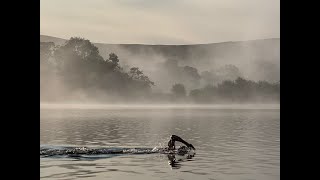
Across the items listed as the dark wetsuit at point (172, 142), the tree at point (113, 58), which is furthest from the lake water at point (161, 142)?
the tree at point (113, 58)

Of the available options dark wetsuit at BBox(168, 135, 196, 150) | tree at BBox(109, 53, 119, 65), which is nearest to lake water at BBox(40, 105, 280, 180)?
dark wetsuit at BBox(168, 135, 196, 150)

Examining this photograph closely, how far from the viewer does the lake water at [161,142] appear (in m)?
14.5

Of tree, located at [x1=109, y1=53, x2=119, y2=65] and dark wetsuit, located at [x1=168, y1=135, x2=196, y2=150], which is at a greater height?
tree, located at [x1=109, y1=53, x2=119, y2=65]

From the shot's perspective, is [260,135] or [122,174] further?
[260,135]

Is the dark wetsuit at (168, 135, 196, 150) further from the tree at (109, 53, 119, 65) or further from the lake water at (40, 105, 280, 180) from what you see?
the tree at (109, 53, 119, 65)

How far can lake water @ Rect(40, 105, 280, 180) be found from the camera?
14469 mm

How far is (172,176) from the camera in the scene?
13695 mm

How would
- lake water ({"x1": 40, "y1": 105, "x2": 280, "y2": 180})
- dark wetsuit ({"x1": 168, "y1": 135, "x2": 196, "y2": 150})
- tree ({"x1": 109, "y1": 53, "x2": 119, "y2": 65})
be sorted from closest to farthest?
lake water ({"x1": 40, "y1": 105, "x2": 280, "y2": 180}) < dark wetsuit ({"x1": 168, "y1": 135, "x2": 196, "y2": 150}) < tree ({"x1": 109, "y1": 53, "x2": 119, "y2": 65})

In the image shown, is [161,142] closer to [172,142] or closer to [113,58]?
[172,142]

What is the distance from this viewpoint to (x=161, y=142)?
19141 mm
